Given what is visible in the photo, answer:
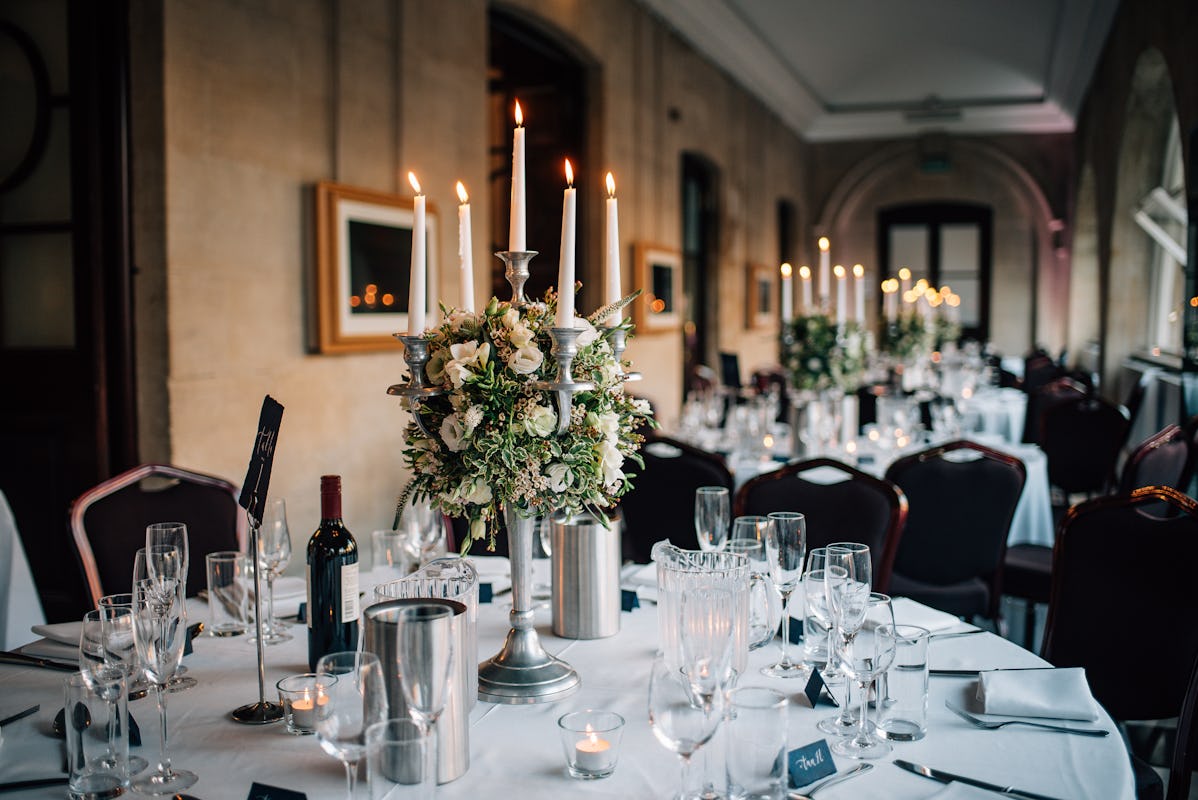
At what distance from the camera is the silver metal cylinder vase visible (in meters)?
2.10

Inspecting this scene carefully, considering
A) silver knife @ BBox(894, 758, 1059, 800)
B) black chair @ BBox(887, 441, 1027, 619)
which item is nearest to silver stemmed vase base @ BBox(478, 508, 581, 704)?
silver knife @ BBox(894, 758, 1059, 800)

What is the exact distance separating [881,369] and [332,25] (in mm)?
6706

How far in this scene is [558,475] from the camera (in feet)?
5.82

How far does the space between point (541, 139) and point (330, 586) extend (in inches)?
273

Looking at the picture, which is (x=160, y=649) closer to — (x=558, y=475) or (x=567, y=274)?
(x=558, y=475)

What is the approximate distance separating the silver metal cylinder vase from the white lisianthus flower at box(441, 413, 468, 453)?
0.41m

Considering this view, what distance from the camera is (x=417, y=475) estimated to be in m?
1.88

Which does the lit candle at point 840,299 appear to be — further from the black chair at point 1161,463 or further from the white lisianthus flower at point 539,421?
the white lisianthus flower at point 539,421

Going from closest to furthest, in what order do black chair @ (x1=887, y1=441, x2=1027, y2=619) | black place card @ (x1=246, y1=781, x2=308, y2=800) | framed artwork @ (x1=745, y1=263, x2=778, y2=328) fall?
black place card @ (x1=246, y1=781, x2=308, y2=800), black chair @ (x1=887, y1=441, x2=1027, y2=619), framed artwork @ (x1=745, y1=263, x2=778, y2=328)

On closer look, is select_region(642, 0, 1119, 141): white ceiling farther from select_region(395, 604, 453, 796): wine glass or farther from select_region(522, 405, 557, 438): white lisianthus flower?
select_region(395, 604, 453, 796): wine glass

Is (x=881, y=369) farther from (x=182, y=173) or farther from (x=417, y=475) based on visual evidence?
(x=417, y=475)

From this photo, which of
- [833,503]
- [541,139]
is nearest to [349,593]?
[833,503]

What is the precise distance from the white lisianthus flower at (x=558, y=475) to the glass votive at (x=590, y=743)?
401 mm

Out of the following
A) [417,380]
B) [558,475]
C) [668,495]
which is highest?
[417,380]
